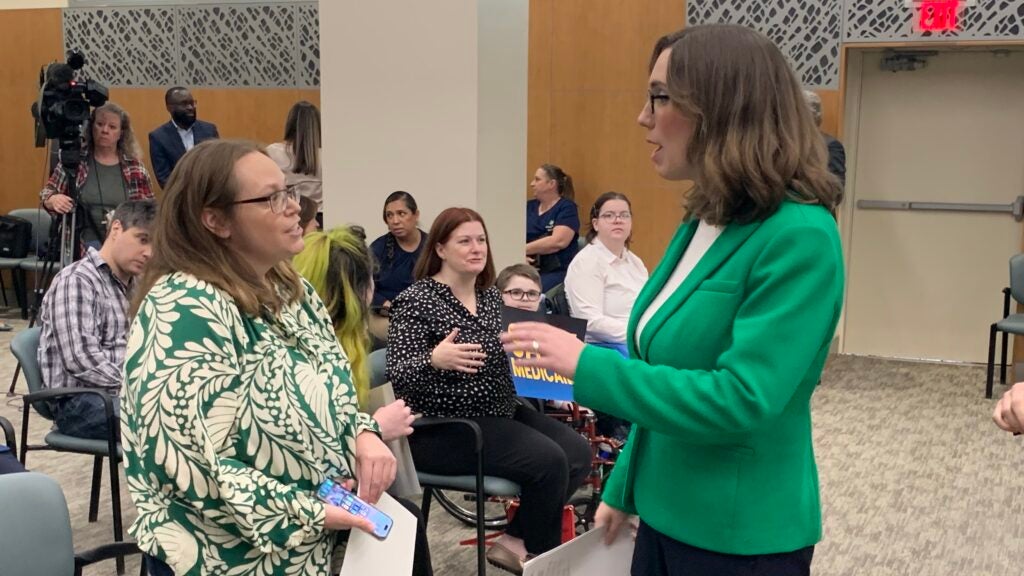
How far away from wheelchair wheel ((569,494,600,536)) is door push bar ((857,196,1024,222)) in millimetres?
4019

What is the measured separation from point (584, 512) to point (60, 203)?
421 centimetres

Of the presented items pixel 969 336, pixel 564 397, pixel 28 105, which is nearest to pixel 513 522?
pixel 564 397

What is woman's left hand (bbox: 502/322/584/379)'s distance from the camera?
61.2 inches

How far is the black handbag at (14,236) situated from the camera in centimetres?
795

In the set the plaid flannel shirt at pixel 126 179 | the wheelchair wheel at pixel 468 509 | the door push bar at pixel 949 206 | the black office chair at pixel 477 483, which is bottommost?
the wheelchair wheel at pixel 468 509

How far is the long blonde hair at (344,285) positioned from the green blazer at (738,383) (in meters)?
1.56

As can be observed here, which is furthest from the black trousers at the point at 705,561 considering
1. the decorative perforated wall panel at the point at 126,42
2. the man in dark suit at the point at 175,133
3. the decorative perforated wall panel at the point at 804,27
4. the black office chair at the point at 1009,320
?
the decorative perforated wall panel at the point at 126,42

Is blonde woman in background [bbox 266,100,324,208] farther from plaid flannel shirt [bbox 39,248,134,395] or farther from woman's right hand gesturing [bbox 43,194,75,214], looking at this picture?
plaid flannel shirt [bbox 39,248,134,395]

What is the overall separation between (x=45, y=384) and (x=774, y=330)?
3.05m

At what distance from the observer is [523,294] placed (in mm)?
4141

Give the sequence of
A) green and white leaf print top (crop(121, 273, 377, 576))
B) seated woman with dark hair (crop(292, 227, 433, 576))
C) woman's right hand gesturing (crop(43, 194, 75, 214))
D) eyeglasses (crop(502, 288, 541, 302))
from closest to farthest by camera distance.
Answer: green and white leaf print top (crop(121, 273, 377, 576))
seated woman with dark hair (crop(292, 227, 433, 576))
eyeglasses (crop(502, 288, 541, 302))
woman's right hand gesturing (crop(43, 194, 75, 214))

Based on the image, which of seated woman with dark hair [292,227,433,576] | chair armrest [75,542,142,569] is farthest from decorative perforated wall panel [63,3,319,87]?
chair armrest [75,542,142,569]

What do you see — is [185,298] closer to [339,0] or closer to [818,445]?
[339,0]

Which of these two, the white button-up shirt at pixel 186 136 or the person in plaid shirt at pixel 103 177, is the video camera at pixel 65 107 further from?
the white button-up shirt at pixel 186 136
